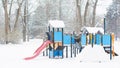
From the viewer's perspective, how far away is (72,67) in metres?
13.0

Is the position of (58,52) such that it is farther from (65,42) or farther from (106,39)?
(106,39)

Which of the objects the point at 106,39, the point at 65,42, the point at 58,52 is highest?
the point at 106,39

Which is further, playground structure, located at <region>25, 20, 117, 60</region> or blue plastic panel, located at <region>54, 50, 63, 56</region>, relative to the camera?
blue plastic panel, located at <region>54, 50, 63, 56</region>

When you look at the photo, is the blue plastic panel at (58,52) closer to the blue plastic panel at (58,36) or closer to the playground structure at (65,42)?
the playground structure at (65,42)

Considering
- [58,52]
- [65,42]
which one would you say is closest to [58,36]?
[65,42]

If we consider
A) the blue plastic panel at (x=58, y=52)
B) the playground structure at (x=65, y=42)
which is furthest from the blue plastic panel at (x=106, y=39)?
the blue plastic panel at (x=58, y=52)

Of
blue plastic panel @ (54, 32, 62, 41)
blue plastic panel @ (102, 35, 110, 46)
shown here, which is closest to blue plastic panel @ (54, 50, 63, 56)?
blue plastic panel @ (54, 32, 62, 41)

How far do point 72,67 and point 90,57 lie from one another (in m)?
2.44

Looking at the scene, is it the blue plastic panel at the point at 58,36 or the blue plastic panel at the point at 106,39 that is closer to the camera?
the blue plastic panel at the point at 106,39

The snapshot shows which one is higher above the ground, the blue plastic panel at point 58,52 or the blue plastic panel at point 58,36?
the blue plastic panel at point 58,36

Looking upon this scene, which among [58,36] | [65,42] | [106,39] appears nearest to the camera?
[106,39]

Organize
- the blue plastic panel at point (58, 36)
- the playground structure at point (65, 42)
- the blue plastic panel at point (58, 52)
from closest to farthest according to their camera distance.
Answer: the playground structure at point (65, 42) → the blue plastic panel at point (58, 36) → the blue plastic panel at point (58, 52)

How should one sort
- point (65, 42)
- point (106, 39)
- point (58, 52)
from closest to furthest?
point (106, 39), point (65, 42), point (58, 52)

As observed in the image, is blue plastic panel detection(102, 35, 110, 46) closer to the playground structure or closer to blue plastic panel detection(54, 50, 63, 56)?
the playground structure
